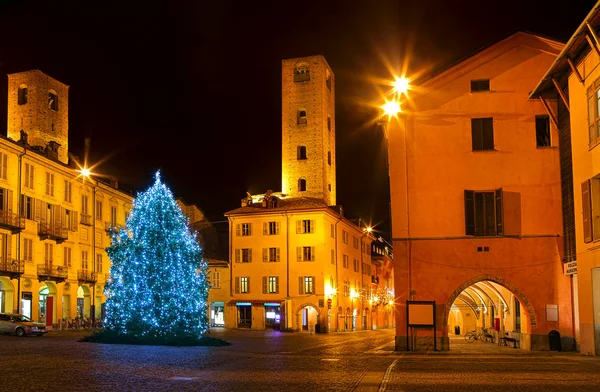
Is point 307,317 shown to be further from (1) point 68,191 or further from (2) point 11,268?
(2) point 11,268

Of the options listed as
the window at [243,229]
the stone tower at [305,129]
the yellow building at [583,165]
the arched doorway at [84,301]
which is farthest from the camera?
the stone tower at [305,129]

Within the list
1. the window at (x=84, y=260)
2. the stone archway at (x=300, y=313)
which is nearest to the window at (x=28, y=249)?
the window at (x=84, y=260)

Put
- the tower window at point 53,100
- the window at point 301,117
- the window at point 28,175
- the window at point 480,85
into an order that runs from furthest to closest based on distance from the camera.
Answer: the window at point 301,117, the tower window at point 53,100, the window at point 28,175, the window at point 480,85

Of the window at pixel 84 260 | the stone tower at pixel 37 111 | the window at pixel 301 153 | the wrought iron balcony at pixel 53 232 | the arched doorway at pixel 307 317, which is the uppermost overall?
the stone tower at pixel 37 111

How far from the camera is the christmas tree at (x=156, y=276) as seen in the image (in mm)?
32250

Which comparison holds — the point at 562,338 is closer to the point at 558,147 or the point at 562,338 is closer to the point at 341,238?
the point at 558,147

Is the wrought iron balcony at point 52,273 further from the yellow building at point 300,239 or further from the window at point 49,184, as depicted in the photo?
the yellow building at point 300,239

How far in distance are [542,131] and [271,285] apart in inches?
1553

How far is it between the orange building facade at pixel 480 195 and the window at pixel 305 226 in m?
35.0

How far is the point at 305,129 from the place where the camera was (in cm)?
7519

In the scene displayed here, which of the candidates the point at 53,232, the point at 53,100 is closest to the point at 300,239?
the point at 53,232

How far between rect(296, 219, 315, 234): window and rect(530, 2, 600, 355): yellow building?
38649 millimetres

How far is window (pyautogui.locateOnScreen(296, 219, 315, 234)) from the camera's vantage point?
2640 inches

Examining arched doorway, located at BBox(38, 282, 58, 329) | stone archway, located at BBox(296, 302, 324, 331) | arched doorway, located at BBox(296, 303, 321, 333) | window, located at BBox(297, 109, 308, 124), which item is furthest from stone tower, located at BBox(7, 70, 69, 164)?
arched doorway, located at BBox(296, 303, 321, 333)
